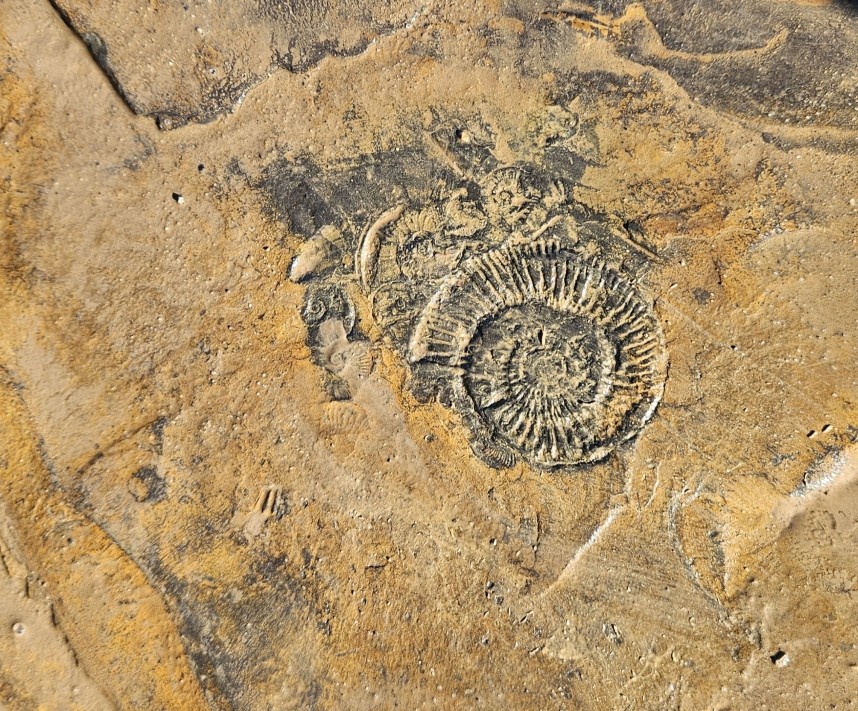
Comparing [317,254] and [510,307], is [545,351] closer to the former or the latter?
[510,307]

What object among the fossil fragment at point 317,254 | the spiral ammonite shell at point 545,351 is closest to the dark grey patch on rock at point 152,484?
the fossil fragment at point 317,254

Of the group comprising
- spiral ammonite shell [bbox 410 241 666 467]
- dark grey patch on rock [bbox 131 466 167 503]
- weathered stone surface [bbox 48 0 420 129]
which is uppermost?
weathered stone surface [bbox 48 0 420 129]

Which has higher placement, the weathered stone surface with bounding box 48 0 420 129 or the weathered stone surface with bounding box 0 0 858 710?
the weathered stone surface with bounding box 48 0 420 129

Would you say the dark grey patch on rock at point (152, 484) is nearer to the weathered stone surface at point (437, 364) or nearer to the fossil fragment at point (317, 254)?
the weathered stone surface at point (437, 364)

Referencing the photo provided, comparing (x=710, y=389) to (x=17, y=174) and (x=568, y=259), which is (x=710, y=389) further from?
(x=17, y=174)

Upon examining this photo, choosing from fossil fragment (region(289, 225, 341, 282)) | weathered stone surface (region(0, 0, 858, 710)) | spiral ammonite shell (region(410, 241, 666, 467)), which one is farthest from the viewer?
fossil fragment (region(289, 225, 341, 282))

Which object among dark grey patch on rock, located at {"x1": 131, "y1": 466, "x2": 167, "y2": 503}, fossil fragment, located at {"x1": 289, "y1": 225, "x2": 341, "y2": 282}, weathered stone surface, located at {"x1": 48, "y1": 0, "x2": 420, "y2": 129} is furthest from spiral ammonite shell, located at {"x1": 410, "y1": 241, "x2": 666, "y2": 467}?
weathered stone surface, located at {"x1": 48, "y1": 0, "x2": 420, "y2": 129}

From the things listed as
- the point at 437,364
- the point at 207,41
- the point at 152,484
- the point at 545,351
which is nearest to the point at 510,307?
the point at 545,351

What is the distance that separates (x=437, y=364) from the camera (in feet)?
12.2

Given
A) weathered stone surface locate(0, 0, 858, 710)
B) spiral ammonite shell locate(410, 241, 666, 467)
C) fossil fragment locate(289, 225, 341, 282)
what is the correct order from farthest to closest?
fossil fragment locate(289, 225, 341, 282) < spiral ammonite shell locate(410, 241, 666, 467) < weathered stone surface locate(0, 0, 858, 710)

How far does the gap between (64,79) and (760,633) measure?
549cm

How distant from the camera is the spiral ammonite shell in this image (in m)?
3.63

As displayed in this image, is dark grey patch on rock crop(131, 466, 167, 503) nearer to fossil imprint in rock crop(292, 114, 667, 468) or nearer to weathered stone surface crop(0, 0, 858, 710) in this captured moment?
weathered stone surface crop(0, 0, 858, 710)

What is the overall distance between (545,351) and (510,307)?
1.21 ft
